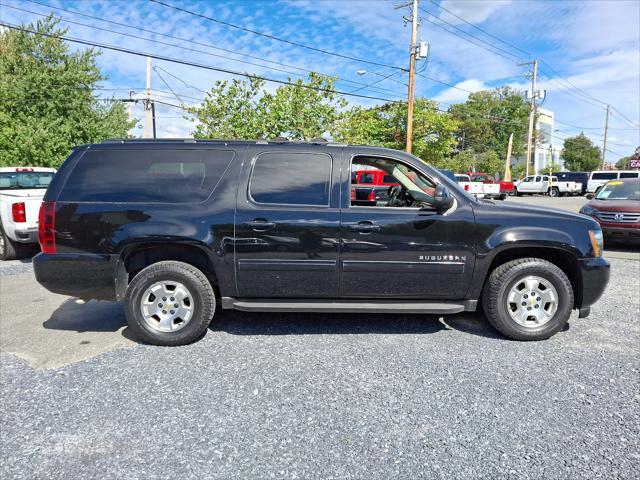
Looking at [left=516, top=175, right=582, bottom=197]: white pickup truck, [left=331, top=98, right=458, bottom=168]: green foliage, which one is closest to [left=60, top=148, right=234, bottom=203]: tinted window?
[left=331, top=98, right=458, bottom=168]: green foliage

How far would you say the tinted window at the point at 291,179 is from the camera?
12.7 feet

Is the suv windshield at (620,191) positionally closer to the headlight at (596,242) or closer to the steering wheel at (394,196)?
the headlight at (596,242)

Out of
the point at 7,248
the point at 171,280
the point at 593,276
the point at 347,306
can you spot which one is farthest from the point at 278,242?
the point at 7,248

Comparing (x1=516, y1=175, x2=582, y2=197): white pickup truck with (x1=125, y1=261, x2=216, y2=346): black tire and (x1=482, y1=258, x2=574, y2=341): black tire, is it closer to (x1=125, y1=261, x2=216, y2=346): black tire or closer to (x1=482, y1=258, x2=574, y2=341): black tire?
(x1=482, y1=258, x2=574, y2=341): black tire

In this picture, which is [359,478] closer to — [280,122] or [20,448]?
[20,448]

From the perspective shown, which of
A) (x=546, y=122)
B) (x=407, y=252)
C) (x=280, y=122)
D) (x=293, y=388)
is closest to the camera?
(x=293, y=388)

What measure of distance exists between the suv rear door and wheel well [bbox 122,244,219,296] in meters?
0.39

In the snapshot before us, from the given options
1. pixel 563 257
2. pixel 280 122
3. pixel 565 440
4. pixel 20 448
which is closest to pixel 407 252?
pixel 563 257

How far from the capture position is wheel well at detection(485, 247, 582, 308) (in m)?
4.00

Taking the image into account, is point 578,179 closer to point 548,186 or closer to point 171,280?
point 548,186

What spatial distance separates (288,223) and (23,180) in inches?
322

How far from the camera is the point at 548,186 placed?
35125 mm

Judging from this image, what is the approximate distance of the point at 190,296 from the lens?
3.86m

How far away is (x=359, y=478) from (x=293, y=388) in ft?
3.32
